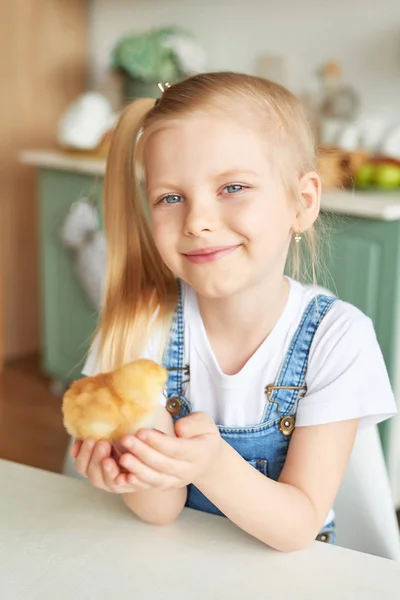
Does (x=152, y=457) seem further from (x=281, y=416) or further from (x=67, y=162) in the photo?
(x=67, y=162)

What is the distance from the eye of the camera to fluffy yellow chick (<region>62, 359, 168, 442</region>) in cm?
65

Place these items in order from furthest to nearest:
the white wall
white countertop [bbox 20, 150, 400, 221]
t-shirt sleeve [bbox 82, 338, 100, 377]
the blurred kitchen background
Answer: the white wall
the blurred kitchen background
white countertop [bbox 20, 150, 400, 221]
t-shirt sleeve [bbox 82, 338, 100, 377]

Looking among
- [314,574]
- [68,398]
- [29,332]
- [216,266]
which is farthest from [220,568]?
[29,332]

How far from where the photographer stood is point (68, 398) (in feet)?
2.21

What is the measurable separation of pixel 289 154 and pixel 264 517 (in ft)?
1.31

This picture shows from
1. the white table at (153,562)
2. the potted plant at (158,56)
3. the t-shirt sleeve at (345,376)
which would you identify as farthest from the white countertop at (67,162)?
the white table at (153,562)

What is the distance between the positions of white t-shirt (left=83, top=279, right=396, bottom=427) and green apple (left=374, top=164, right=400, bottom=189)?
1.06 meters

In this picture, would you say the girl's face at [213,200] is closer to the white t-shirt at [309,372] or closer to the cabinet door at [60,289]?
the white t-shirt at [309,372]

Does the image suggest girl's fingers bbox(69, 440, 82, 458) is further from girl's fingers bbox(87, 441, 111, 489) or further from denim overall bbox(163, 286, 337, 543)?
denim overall bbox(163, 286, 337, 543)

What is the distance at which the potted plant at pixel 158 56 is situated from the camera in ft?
8.73

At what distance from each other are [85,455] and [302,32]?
2.21m

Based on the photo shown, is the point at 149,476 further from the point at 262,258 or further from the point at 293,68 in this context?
the point at 293,68

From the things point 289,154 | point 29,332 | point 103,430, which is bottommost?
point 29,332

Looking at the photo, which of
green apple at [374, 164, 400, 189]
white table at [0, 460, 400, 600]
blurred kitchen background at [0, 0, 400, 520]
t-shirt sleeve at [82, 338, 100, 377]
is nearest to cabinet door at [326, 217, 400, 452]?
blurred kitchen background at [0, 0, 400, 520]
